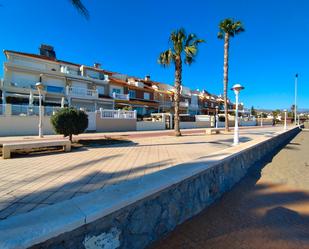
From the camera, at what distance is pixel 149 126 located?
2681 centimetres

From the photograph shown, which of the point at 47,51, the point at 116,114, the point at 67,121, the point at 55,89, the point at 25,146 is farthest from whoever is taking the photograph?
the point at 47,51

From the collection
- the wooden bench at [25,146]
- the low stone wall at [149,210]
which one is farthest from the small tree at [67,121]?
the low stone wall at [149,210]

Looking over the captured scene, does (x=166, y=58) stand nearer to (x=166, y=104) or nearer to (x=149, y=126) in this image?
(x=149, y=126)

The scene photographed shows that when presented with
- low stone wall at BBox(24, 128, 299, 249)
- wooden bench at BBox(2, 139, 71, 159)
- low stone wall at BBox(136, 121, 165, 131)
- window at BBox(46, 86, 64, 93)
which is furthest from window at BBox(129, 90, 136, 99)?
low stone wall at BBox(24, 128, 299, 249)

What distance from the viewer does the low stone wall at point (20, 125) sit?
53.7ft

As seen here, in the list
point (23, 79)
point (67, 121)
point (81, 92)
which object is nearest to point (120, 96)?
point (81, 92)

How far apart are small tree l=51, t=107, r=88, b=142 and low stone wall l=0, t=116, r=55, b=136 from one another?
9244mm

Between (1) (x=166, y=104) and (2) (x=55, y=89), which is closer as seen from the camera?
(2) (x=55, y=89)

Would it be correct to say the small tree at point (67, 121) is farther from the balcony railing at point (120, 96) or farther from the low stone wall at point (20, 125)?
the balcony railing at point (120, 96)

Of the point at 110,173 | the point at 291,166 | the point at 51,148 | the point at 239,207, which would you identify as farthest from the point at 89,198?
the point at 291,166

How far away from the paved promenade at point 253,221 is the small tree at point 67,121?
7292 millimetres

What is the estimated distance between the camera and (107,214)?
261 cm

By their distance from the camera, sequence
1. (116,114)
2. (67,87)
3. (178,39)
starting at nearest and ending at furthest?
(178,39)
(116,114)
(67,87)

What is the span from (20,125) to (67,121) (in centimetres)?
979
